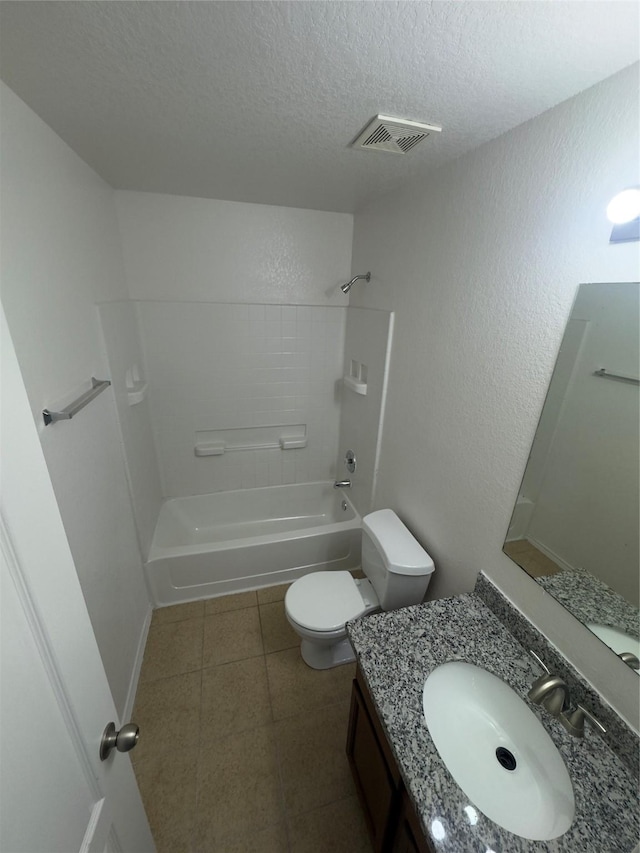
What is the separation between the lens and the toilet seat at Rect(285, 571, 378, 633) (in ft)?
A: 5.20

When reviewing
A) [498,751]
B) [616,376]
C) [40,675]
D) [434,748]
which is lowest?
[498,751]

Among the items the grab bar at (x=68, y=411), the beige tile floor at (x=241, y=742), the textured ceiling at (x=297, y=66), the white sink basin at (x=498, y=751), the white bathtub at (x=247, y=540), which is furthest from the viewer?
the white bathtub at (x=247, y=540)

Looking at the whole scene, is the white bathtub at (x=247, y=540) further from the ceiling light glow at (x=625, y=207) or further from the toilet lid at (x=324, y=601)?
the ceiling light glow at (x=625, y=207)

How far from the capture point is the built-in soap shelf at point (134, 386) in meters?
1.87

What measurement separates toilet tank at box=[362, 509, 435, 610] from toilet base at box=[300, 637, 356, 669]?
1.32 feet

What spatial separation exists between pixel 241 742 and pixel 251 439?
177cm

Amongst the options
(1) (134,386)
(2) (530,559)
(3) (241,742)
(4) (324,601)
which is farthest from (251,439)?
(2) (530,559)

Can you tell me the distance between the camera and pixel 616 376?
2.78ft

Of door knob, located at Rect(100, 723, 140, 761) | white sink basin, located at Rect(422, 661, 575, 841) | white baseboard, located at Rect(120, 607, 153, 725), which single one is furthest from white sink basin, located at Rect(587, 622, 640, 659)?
white baseboard, located at Rect(120, 607, 153, 725)

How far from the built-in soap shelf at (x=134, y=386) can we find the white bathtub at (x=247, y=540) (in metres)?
0.91

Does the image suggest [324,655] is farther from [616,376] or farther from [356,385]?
[616,376]

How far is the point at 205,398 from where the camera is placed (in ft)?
8.16

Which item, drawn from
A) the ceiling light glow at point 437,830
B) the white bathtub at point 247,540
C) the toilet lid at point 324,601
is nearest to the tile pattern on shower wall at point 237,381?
the white bathtub at point 247,540

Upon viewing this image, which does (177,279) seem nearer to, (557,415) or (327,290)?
(327,290)
